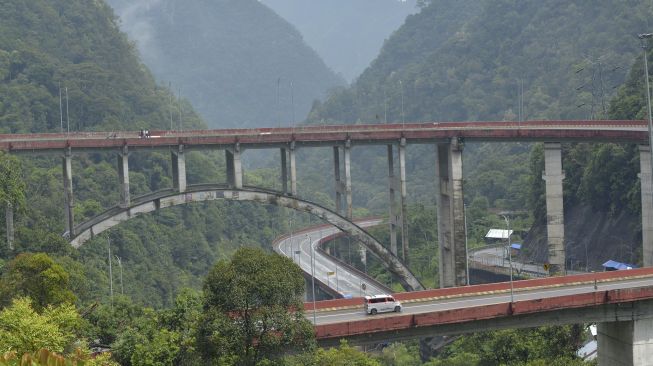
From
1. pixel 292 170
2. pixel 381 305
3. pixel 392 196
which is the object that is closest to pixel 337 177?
pixel 292 170

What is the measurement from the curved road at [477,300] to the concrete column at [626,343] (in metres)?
2.22

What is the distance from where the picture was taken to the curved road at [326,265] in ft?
280

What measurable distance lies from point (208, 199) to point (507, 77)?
277ft

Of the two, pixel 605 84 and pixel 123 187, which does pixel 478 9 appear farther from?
pixel 123 187

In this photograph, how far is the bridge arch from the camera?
63938mm

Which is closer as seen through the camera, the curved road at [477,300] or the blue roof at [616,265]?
the curved road at [477,300]

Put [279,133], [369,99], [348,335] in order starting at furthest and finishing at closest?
[369,99]
[279,133]
[348,335]

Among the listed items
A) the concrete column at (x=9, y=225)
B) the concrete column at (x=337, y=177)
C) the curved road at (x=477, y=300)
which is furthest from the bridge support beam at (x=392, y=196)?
the concrete column at (x=9, y=225)

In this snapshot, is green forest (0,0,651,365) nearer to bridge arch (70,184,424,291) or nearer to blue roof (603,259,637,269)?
blue roof (603,259,637,269)

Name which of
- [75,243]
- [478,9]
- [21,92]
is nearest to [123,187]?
[75,243]

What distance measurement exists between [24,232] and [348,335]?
2766 centimetres

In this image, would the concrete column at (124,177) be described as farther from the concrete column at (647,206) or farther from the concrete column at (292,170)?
the concrete column at (647,206)

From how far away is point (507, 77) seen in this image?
14150 centimetres

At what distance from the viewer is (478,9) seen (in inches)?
7013
